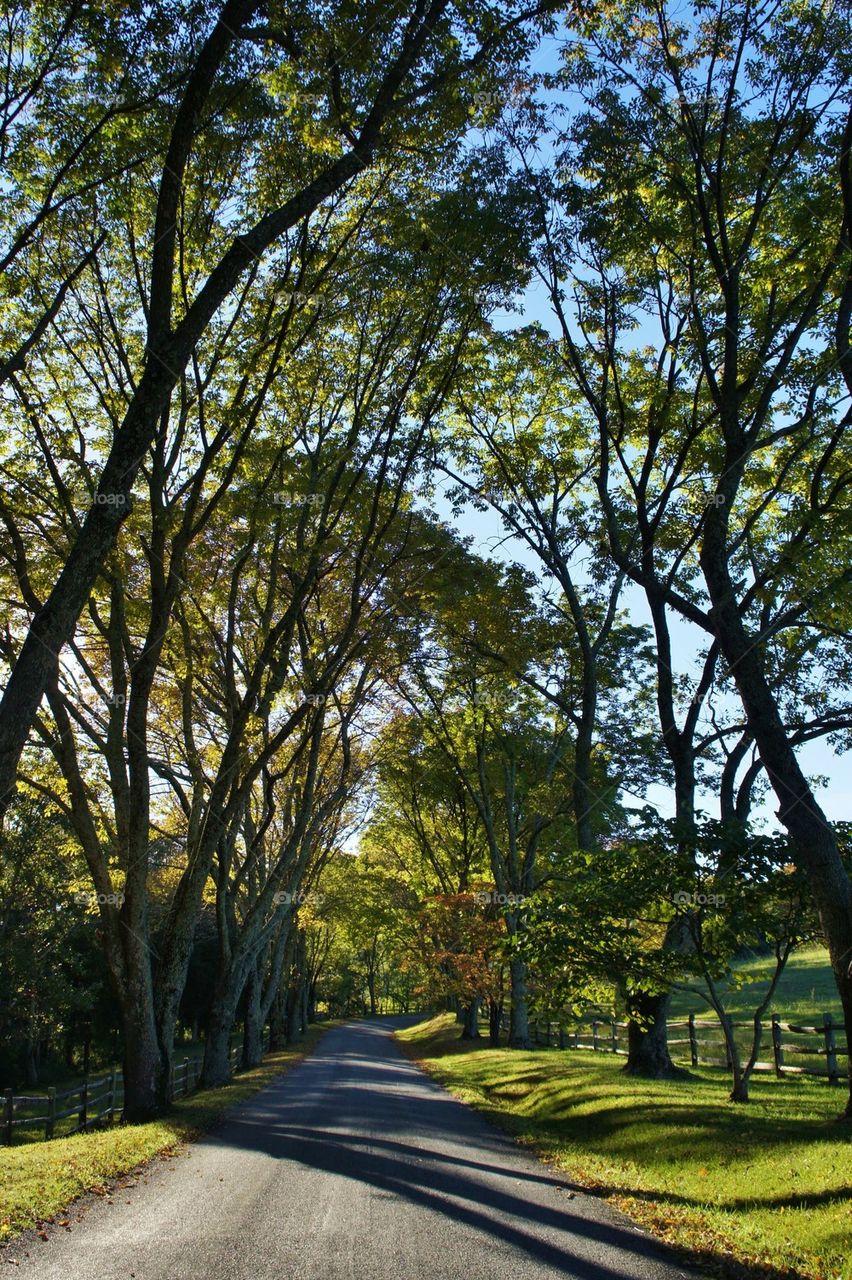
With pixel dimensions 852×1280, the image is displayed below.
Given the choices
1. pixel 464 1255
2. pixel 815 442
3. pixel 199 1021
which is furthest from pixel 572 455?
pixel 199 1021

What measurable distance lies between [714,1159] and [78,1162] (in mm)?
6561

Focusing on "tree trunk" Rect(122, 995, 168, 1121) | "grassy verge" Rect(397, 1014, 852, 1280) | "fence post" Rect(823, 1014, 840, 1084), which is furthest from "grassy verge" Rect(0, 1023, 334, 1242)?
"fence post" Rect(823, 1014, 840, 1084)

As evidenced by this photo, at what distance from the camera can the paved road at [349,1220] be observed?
5586mm

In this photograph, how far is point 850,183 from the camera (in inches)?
400

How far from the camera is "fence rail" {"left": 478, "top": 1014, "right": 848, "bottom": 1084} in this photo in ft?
48.2

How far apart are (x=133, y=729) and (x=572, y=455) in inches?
400

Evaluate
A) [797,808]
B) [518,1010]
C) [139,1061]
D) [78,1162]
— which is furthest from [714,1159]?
[518,1010]

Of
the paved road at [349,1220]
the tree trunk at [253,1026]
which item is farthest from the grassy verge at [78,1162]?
the tree trunk at [253,1026]

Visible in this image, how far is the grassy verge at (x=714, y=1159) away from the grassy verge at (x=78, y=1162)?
4.55 meters

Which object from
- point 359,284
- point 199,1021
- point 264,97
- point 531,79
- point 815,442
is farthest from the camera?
point 199,1021

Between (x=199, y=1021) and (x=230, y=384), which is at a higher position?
(x=230, y=384)

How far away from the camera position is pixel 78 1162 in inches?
357

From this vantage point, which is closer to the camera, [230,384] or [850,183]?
[850,183]

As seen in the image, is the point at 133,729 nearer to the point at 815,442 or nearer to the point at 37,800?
the point at 815,442
